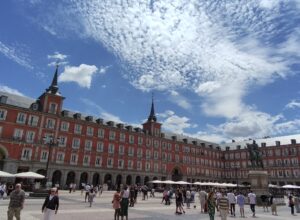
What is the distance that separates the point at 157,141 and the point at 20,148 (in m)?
35.6

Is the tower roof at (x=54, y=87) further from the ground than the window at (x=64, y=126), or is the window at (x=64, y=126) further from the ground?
the tower roof at (x=54, y=87)

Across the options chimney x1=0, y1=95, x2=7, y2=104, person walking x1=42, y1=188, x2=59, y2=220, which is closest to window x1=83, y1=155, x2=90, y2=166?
chimney x1=0, y1=95, x2=7, y2=104

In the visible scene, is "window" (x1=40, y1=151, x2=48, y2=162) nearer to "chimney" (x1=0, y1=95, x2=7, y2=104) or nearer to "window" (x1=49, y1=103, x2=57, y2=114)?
"window" (x1=49, y1=103, x2=57, y2=114)

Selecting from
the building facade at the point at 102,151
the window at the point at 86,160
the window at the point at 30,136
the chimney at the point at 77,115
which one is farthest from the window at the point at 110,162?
the window at the point at 30,136

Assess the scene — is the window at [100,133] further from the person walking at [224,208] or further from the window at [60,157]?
the person walking at [224,208]

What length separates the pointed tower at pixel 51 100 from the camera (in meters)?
50.9

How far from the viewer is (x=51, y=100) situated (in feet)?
169

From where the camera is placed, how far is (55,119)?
169 ft

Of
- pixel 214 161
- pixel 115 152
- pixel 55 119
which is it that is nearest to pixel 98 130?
pixel 115 152

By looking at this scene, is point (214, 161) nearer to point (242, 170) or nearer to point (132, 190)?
point (242, 170)

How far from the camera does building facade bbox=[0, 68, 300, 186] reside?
4622 cm

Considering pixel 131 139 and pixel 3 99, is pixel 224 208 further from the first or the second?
pixel 131 139

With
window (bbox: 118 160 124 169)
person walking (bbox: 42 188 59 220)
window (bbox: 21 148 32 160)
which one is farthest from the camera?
window (bbox: 118 160 124 169)

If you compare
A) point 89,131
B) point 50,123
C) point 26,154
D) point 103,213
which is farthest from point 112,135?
point 103,213
